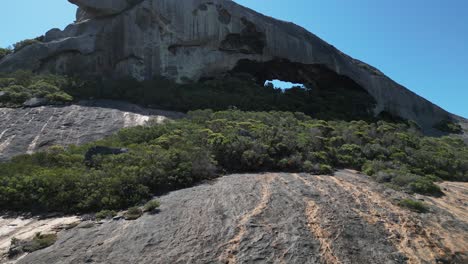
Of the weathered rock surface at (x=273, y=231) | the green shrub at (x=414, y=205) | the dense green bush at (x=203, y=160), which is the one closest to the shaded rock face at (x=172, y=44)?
the dense green bush at (x=203, y=160)

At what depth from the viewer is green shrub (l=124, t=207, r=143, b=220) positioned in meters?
13.0

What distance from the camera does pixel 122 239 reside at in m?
11.5

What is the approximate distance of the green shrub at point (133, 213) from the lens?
42.6 feet

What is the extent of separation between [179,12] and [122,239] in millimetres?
26361

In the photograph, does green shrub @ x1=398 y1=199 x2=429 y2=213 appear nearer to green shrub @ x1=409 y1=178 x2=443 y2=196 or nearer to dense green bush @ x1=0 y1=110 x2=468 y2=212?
dense green bush @ x1=0 y1=110 x2=468 y2=212

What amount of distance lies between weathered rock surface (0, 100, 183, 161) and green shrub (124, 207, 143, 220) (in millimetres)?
8816

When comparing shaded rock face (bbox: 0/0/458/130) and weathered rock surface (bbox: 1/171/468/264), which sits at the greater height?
shaded rock face (bbox: 0/0/458/130)

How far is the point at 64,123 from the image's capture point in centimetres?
2384

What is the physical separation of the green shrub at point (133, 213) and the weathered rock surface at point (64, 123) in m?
8.82

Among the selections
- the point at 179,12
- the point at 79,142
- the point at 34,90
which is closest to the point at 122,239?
the point at 79,142

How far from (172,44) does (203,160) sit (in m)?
19.6

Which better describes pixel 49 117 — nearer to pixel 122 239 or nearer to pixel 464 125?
pixel 122 239

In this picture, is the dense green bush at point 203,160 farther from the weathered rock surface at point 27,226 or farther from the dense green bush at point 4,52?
the dense green bush at point 4,52

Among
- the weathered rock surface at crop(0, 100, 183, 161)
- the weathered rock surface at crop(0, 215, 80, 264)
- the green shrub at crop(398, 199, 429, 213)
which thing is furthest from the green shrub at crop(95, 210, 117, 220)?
the weathered rock surface at crop(0, 100, 183, 161)
